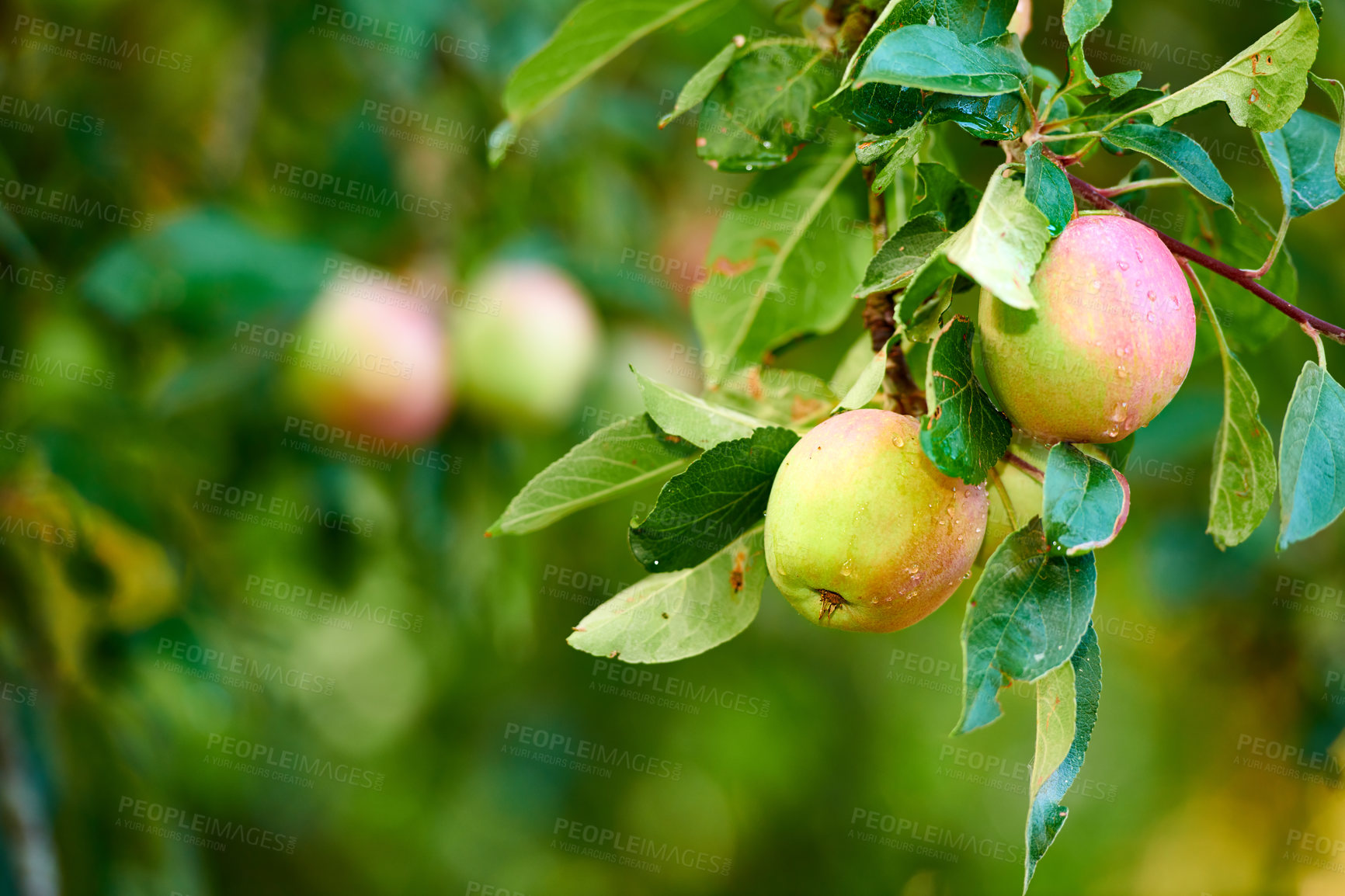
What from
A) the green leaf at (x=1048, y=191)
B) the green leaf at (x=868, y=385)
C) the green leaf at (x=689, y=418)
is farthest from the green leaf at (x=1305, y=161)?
the green leaf at (x=689, y=418)

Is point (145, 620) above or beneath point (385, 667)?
above

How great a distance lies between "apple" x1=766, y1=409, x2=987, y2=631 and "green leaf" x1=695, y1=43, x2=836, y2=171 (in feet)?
0.97

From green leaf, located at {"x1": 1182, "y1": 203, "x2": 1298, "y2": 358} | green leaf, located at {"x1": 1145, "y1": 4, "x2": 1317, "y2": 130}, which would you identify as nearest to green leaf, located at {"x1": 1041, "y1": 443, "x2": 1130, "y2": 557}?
green leaf, located at {"x1": 1145, "y1": 4, "x2": 1317, "y2": 130}

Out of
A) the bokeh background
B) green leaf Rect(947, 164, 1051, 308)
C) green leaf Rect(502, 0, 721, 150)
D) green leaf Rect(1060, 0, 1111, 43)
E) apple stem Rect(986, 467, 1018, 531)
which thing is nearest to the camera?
green leaf Rect(947, 164, 1051, 308)

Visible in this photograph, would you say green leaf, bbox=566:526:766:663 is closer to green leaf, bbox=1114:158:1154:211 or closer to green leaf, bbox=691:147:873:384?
green leaf, bbox=691:147:873:384

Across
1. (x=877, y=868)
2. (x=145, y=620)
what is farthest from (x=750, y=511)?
(x=877, y=868)

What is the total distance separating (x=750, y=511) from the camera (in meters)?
0.74

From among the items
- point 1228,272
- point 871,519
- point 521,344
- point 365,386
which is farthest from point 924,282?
point 365,386

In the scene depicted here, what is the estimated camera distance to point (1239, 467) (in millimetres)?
728

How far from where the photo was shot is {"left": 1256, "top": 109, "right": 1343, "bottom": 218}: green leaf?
743 millimetres

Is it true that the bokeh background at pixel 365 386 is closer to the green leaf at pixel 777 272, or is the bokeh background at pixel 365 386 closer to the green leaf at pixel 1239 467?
the green leaf at pixel 777 272

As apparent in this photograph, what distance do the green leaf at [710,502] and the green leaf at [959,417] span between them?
0.48ft

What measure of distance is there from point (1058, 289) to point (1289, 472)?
0.18m

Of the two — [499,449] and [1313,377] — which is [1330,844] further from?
[1313,377]
